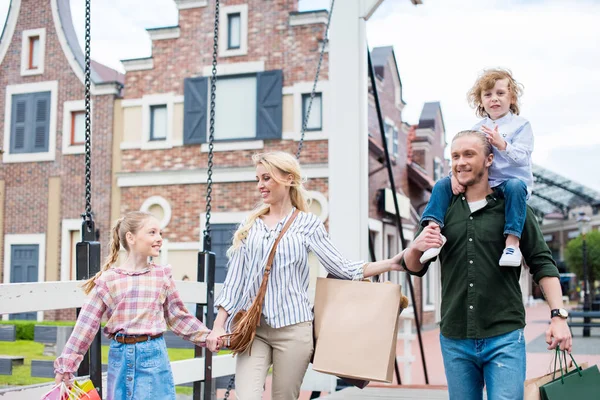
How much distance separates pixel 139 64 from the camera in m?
19.4

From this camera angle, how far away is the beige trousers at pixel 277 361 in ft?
9.95

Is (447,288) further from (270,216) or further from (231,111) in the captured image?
(231,111)

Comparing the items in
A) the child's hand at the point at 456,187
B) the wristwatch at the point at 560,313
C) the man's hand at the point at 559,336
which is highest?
the child's hand at the point at 456,187

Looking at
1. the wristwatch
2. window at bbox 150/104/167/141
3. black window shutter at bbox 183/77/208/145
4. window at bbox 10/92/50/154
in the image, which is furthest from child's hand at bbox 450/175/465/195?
window at bbox 10/92/50/154

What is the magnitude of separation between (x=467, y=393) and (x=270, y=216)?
1.14 m

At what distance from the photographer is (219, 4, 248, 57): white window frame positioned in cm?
1842

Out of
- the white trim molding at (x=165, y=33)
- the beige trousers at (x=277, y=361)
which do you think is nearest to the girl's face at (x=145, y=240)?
the beige trousers at (x=277, y=361)

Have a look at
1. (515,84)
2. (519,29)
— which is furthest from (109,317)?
(519,29)

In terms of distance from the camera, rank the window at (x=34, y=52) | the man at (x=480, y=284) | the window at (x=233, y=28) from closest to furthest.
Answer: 1. the man at (x=480, y=284)
2. the window at (x=233, y=28)
3. the window at (x=34, y=52)

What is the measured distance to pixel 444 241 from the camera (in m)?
2.67

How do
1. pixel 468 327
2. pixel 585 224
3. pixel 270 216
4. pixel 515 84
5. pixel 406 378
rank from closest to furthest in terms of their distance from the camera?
pixel 468 327, pixel 515 84, pixel 270 216, pixel 406 378, pixel 585 224

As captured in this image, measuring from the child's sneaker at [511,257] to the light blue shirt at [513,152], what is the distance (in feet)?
0.97

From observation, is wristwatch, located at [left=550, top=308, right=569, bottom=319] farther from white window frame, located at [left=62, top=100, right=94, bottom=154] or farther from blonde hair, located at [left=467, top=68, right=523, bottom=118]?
white window frame, located at [left=62, top=100, right=94, bottom=154]

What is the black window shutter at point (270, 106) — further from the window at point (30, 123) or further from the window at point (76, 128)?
the window at point (30, 123)
